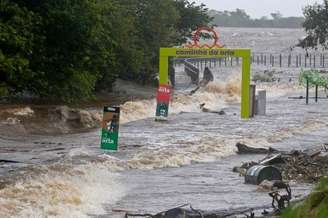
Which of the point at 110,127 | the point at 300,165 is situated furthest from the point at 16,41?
the point at 300,165

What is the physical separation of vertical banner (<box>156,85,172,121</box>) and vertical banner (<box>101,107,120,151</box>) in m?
12.5

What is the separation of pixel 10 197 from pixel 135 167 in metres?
7.32

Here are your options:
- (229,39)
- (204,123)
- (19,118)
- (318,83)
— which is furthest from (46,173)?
(229,39)

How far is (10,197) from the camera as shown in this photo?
1727 cm

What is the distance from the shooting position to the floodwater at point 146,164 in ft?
58.3

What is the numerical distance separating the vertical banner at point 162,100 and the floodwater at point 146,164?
19.9 inches

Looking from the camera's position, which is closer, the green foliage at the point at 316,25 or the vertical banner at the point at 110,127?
the vertical banner at the point at 110,127

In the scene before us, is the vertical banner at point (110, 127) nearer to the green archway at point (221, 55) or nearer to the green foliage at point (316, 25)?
the green archway at point (221, 55)

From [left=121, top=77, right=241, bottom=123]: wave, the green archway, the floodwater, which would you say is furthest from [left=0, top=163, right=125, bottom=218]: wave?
[left=121, top=77, right=241, bottom=123]: wave

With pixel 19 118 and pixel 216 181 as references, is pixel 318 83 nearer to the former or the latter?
pixel 19 118

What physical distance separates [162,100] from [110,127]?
13682 mm

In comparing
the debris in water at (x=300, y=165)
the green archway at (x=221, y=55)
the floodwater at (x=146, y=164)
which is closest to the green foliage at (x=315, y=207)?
the floodwater at (x=146, y=164)

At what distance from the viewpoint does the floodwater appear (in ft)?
58.3

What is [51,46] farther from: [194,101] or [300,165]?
[194,101]
